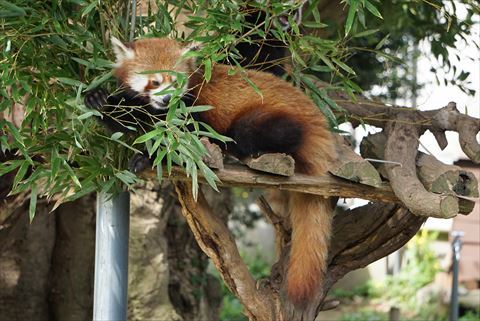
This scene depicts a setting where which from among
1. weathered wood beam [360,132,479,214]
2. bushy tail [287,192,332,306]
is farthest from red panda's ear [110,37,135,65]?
weathered wood beam [360,132,479,214]

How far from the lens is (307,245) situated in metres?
3.11

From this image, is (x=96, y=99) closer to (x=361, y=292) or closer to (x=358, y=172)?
(x=358, y=172)

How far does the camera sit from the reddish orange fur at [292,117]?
3039mm

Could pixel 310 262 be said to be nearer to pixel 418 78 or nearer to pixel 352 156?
pixel 352 156

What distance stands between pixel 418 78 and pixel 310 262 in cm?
478

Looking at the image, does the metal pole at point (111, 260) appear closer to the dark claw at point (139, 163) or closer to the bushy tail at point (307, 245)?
the dark claw at point (139, 163)

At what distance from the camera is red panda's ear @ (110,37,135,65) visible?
122 inches

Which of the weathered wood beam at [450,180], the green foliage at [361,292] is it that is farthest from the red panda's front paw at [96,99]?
the green foliage at [361,292]

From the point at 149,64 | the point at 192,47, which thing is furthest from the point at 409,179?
the point at 149,64

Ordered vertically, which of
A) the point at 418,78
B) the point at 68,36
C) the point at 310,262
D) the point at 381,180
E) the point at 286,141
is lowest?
the point at 310,262

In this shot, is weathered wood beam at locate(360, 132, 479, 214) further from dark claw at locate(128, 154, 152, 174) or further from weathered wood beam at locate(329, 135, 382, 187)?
dark claw at locate(128, 154, 152, 174)

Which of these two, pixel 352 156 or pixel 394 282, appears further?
pixel 394 282

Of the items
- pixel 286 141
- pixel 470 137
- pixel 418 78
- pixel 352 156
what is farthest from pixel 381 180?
pixel 418 78

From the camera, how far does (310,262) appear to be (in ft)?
10.1
